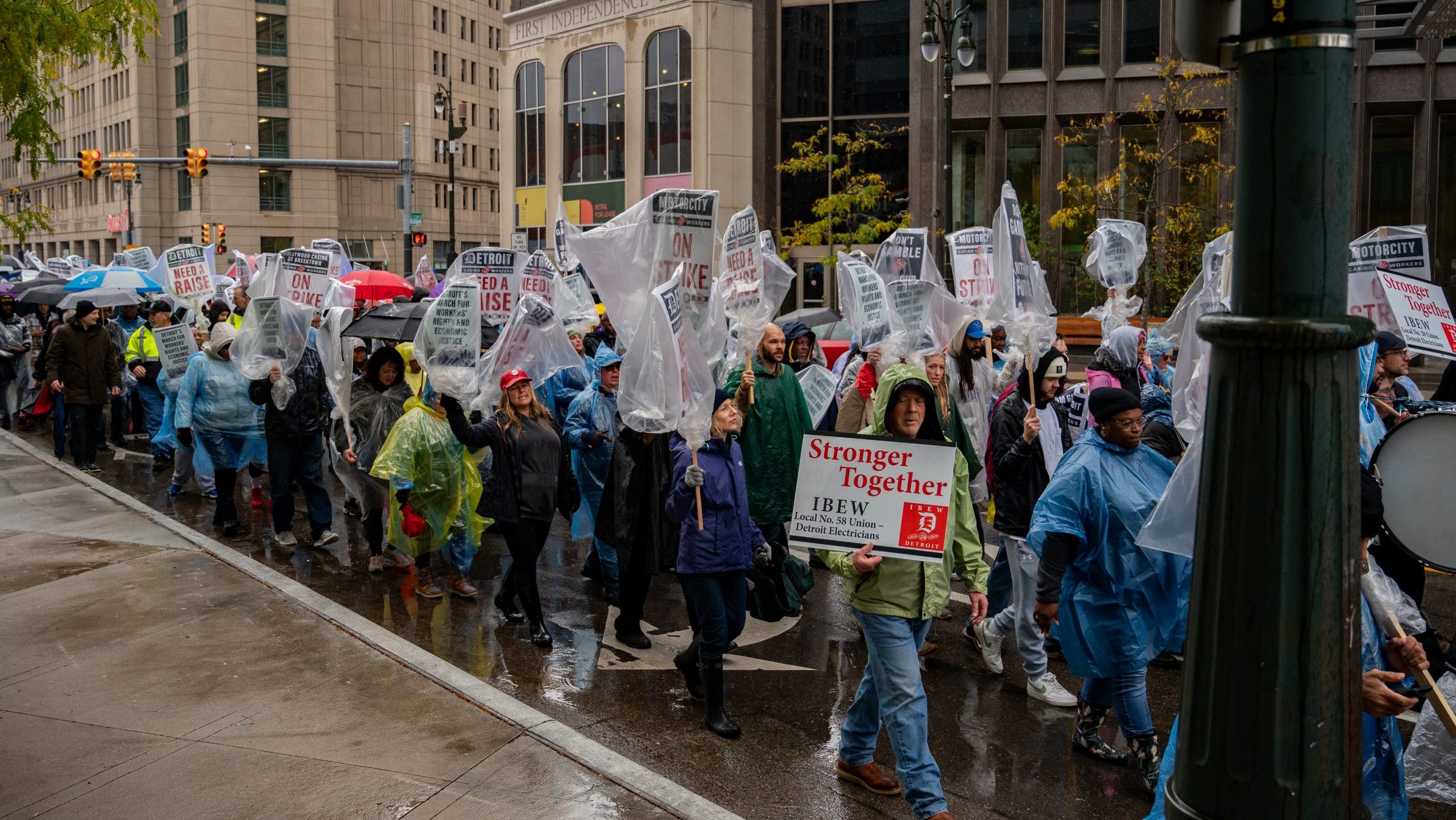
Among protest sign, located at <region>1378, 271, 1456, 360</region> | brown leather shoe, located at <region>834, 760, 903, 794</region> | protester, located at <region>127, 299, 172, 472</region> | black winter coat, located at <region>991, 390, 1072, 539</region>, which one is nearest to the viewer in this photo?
brown leather shoe, located at <region>834, 760, 903, 794</region>

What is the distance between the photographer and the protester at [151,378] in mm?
14180

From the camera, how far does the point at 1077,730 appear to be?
582cm

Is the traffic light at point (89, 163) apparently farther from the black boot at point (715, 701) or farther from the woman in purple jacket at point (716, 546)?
the black boot at point (715, 701)

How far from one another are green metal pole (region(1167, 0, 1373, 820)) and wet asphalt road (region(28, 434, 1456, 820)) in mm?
3090

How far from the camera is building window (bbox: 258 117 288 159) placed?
263 ft

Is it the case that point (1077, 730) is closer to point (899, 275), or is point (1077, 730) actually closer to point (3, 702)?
point (3, 702)

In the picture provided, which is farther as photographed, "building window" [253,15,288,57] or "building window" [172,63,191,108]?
"building window" [172,63,191,108]

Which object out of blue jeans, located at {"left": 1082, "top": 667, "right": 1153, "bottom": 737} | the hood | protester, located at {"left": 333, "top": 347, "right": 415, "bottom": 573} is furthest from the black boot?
protester, located at {"left": 333, "top": 347, "right": 415, "bottom": 573}

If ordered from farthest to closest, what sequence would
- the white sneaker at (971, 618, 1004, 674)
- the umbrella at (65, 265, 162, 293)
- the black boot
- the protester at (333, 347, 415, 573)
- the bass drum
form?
the umbrella at (65, 265, 162, 293)
the protester at (333, 347, 415, 573)
the white sneaker at (971, 618, 1004, 674)
the black boot
the bass drum

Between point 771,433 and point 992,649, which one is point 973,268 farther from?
point 992,649

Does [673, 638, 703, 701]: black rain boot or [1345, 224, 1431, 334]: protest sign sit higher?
[1345, 224, 1431, 334]: protest sign

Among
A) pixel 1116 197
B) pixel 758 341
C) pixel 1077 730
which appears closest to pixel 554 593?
pixel 758 341

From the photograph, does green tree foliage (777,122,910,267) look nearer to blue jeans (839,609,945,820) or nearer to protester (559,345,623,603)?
protester (559,345,623,603)

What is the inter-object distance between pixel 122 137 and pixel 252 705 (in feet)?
302
